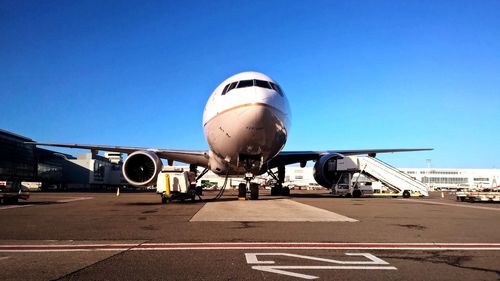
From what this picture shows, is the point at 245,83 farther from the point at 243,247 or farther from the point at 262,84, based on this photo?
the point at 243,247

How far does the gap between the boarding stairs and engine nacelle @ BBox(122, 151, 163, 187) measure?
14256 mm

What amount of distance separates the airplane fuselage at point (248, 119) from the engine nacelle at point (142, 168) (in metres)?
3.21

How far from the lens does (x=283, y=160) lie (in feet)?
85.5

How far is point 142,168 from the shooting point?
21.3 meters

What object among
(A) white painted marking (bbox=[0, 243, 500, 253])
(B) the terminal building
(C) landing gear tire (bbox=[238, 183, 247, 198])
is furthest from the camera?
(B) the terminal building

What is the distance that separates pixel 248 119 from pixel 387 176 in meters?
16.5

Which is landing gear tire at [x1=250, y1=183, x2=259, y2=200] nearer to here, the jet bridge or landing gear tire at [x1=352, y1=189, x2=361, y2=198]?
the jet bridge

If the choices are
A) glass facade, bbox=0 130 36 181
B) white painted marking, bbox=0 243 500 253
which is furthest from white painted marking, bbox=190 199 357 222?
glass facade, bbox=0 130 36 181

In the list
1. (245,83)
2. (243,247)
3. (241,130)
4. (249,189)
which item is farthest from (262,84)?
(243,247)

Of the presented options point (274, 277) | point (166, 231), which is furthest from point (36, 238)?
point (274, 277)

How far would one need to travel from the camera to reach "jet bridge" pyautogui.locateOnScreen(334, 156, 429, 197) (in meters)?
28.2

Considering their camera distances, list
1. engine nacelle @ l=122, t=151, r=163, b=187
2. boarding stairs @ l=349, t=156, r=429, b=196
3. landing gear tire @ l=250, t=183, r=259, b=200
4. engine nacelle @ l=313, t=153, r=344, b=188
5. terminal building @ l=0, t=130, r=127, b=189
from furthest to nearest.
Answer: terminal building @ l=0, t=130, r=127, b=189 < boarding stairs @ l=349, t=156, r=429, b=196 < engine nacelle @ l=313, t=153, r=344, b=188 < engine nacelle @ l=122, t=151, r=163, b=187 < landing gear tire @ l=250, t=183, r=259, b=200

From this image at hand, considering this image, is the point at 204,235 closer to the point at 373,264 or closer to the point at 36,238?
the point at 36,238

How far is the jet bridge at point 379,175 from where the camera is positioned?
28203 millimetres
